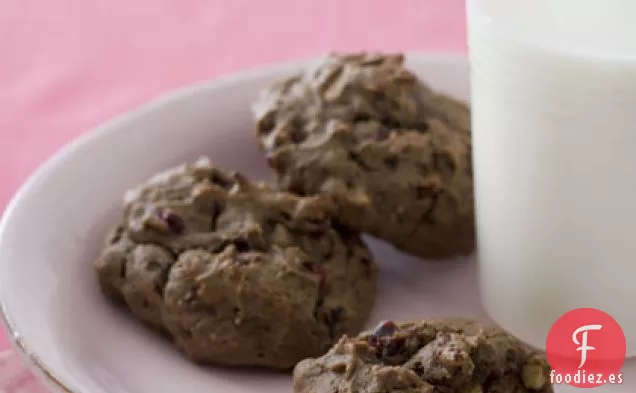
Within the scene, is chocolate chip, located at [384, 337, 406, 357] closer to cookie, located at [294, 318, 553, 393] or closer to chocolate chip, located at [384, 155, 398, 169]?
Answer: cookie, located at [294, 318, 553, 393]

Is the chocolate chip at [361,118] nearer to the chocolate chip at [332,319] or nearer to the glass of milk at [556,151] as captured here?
the glass of milk at [556,151]

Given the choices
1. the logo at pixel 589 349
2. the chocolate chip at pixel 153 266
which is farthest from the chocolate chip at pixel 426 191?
the chocolate chip at pixel 153 266

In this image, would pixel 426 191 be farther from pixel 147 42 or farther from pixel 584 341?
pixel 147 42

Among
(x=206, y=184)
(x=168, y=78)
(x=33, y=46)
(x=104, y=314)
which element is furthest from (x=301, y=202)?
(x=33, y=46)

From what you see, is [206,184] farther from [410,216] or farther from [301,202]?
[410,216]

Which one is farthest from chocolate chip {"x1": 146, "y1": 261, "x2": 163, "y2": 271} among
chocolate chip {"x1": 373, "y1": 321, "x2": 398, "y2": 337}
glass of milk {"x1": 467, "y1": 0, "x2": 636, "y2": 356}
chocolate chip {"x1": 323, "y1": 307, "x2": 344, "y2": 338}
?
glass of milk {"x1": 467, "y1": 0, "x2": 636, "y2": 356}
